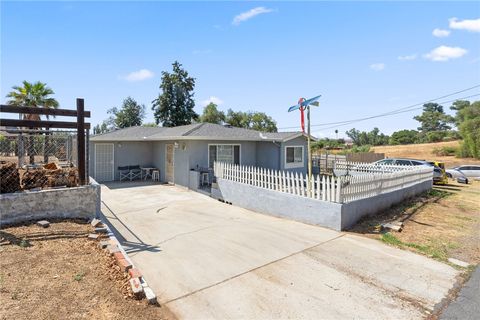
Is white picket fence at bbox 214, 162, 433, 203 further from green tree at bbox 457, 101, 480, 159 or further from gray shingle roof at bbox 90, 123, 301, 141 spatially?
green tree at bbox 457, 101, 480, 159

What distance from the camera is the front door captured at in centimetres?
1410

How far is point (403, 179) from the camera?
10.8 metres

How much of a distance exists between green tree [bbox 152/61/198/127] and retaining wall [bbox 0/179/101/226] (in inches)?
1195

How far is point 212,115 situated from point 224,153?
30.8 meters

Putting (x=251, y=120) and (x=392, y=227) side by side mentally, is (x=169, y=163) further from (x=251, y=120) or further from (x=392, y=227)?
(x=251, y=120)

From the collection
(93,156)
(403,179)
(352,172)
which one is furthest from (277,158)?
(93,156)

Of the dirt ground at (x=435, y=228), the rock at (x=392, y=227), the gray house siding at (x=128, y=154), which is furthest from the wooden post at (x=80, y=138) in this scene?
the gray house siding at (x=128, y=154)

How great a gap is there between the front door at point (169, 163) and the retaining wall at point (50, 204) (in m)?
7.74

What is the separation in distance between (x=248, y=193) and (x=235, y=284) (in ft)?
18.8

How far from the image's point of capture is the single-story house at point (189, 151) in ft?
42.4

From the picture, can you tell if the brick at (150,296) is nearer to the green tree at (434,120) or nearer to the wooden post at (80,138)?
the wooden post at (80,138)

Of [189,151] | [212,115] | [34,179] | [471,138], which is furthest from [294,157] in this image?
[212,115]

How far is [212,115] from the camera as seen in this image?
4369cm

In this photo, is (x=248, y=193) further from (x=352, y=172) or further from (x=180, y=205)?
(x=352, y=172)
